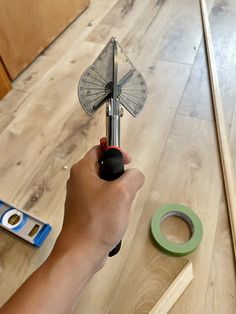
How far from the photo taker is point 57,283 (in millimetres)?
389

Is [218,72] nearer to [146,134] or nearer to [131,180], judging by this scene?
[146,134]

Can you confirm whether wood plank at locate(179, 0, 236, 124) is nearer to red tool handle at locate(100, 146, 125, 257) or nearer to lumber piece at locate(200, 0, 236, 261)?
lumber piece at locate(200, 0, 236, 261)

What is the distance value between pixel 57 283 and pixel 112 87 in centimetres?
37

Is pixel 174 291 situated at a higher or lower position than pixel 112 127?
lower

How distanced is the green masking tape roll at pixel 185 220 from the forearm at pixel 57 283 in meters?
0.31

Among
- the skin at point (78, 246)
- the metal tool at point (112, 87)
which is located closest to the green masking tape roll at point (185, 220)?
the metal tool at point (112, 87)

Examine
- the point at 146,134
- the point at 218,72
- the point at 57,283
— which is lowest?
the point at 57,283

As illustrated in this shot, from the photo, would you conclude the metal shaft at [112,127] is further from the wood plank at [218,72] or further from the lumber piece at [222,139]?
the wood plank at [218,72]

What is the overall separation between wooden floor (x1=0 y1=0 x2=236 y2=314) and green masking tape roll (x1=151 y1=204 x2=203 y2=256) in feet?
0.10

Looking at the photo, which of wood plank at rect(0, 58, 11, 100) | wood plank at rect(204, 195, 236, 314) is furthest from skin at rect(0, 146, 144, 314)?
wood plank at rect(0, 58, 11, 100)

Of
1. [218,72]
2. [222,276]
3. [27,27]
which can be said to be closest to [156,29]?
[218,72]

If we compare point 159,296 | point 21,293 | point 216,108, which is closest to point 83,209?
point 21,293

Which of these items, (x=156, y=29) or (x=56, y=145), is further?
(x=156, y=29)

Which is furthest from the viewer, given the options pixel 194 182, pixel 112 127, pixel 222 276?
pixel 194 182
